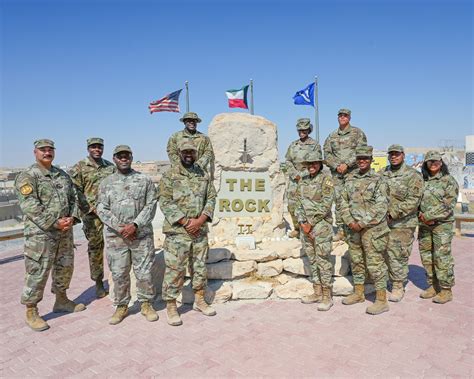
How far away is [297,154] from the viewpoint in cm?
580

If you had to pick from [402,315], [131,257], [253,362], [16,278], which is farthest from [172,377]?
[16,278]

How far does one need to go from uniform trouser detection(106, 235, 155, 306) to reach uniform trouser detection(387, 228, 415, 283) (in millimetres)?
3060

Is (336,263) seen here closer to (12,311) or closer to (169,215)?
(169,215)

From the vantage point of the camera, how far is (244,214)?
6.00 metres

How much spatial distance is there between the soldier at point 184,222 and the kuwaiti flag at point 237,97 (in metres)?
7.88

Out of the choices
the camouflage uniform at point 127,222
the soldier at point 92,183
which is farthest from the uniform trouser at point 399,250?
the soldier at point 92,183

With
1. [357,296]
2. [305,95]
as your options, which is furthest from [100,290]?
[305,95]

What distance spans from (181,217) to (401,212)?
9.10ft

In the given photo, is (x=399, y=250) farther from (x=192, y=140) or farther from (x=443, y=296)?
(x=192, y=140)

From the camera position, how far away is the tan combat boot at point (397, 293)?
4582mm

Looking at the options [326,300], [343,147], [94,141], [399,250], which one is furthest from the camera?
[343,147]

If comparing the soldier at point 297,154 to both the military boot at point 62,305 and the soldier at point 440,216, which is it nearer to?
the soldier at point 440,216

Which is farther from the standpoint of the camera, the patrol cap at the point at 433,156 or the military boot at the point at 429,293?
the military boot at the point at 429,293

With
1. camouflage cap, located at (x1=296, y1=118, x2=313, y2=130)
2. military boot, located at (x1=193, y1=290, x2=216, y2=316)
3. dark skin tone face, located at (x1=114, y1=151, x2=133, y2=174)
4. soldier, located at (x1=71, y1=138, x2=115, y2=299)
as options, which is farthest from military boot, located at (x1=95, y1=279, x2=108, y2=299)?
camouflage cap, located at (x1=296, y1=118, x2=313, y2=130)
